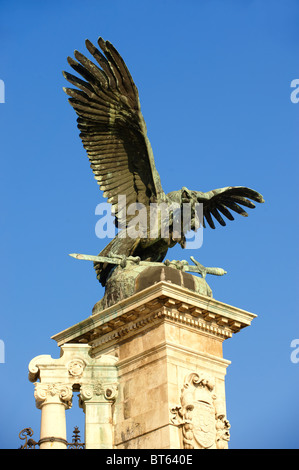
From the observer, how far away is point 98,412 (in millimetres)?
18062

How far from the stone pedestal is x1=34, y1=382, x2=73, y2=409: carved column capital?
16cm

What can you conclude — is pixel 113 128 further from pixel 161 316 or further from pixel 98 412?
pixel 98 412

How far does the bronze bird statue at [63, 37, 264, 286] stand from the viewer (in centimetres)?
1958

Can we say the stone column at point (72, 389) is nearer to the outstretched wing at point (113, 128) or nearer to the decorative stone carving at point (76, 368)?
the decorative stone carving at point (76, 368)

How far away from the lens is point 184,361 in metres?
17.8

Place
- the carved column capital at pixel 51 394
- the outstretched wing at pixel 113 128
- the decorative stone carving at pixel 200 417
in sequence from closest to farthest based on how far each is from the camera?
the decorative stone carving at pixel 200 417, the carved column capital at pixel 51 394, the outstretched wing at pixel 113 128

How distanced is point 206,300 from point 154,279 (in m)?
1.05

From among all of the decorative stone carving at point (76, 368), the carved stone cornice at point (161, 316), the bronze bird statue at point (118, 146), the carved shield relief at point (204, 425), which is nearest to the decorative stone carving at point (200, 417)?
the carved shield relief at point (204, 425)

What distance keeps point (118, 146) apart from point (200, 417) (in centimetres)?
597

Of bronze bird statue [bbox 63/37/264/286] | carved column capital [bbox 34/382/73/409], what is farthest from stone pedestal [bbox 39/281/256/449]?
bronze bird statue [bbox 63/37/264/286]

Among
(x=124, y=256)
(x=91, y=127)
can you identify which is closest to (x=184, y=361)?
(x=124, y=256)

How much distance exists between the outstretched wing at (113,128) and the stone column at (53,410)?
12.9ft

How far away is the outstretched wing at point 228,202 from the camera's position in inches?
813
